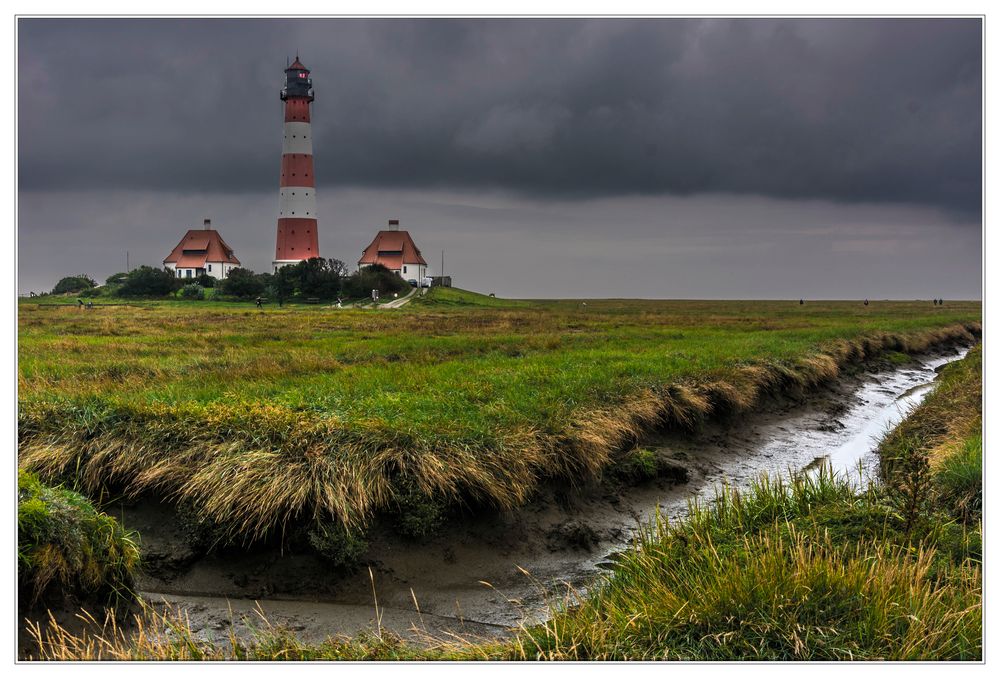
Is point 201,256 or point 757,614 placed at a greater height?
point 201,256

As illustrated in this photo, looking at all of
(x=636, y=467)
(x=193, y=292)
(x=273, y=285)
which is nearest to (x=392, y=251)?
(x=273, y=285)

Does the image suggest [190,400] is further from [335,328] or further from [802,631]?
[335,328]

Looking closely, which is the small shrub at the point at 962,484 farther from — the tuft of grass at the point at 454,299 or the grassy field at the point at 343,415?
the tuft of grass at the point at 454,299

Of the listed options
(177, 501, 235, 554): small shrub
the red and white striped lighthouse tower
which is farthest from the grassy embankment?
the red and white striped lighthouse tower

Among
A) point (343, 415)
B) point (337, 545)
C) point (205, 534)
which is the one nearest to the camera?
point (337, 545)

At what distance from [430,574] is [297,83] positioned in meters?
89.1

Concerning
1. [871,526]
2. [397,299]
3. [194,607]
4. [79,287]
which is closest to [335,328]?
[194,607]

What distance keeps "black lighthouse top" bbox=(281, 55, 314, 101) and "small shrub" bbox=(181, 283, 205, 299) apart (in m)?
25.8

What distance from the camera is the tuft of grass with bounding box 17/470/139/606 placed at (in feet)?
23.1

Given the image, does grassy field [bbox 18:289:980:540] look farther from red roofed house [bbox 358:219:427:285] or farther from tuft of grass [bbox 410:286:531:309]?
red roofed house [bbox 358:219:427:285]

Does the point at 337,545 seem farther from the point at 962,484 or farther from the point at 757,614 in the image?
the point at 962,484

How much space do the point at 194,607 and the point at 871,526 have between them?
8038mm

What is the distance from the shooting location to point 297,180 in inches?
3452

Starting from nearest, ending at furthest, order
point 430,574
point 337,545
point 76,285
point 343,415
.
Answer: point 337,545 → point 430,574 → point 343,415 → point 76,285
